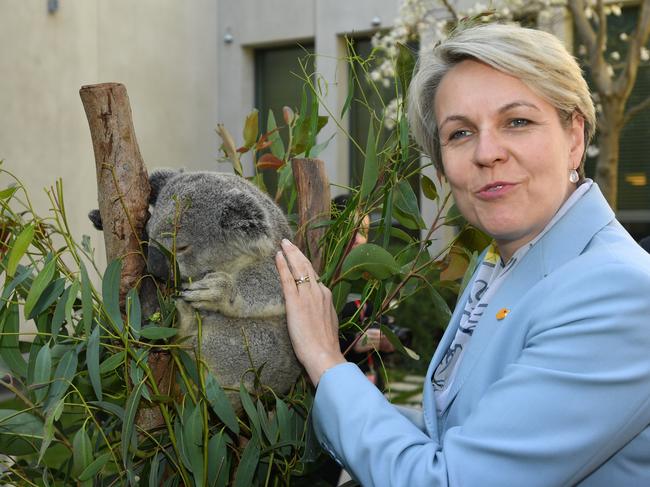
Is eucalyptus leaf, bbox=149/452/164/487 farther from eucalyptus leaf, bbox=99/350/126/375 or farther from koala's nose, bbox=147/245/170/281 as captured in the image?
koala's nose, bbox=147/245/170/281

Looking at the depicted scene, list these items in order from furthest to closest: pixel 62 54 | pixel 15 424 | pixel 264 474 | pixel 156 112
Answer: pixel 156 112, pixel 62 54, pixel 264 474, pixel 15 424

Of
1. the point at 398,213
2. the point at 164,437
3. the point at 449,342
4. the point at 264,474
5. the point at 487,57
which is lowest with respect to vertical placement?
the point at 264,474

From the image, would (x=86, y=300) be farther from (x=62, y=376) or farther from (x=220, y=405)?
(x=220, y=405)

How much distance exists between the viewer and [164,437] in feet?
4.61

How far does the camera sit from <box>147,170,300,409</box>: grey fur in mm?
1520

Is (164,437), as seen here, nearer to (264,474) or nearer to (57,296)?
(264,474)

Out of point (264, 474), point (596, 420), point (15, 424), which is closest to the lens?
point (596, 420)

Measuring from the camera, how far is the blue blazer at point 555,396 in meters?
0.93

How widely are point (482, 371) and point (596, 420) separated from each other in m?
0.21

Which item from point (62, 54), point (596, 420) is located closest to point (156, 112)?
point (62, 54)

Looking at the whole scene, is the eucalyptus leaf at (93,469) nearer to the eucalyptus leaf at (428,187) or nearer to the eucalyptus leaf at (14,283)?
the eucalyptus leaf at (14,283)

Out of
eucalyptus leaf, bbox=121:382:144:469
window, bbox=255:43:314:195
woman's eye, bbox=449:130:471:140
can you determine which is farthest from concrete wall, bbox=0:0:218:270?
woman's eye, bbox=449:130:471:140

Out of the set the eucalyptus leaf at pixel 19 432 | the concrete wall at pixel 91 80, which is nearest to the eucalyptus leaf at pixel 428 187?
the eucalyptus leaf at pixel 19 432

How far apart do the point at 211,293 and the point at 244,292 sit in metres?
0.11
